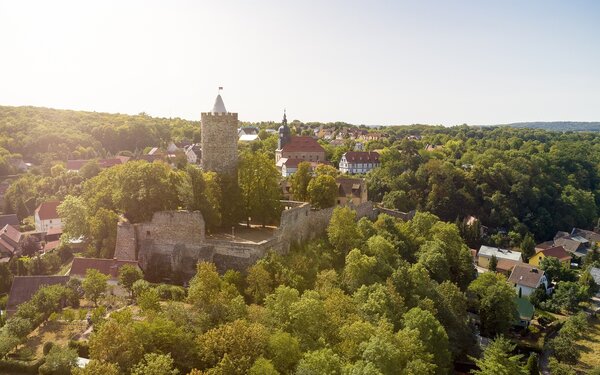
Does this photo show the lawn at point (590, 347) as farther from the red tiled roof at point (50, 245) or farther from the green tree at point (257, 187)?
the red tiled roof at point (50, 245)

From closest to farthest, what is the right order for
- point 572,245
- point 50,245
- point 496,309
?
point 496,309 < point 50,245 < point 572,245

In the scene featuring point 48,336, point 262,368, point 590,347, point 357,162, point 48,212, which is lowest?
point 590,347

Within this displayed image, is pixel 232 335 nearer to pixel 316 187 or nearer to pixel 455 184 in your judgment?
pixel 316 187

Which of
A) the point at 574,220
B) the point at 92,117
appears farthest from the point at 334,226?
the point at 92,117

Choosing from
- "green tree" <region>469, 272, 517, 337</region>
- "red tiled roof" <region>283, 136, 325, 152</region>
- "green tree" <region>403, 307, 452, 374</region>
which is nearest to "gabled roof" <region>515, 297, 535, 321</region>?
"green tree" <region>469, 272, 517, 337</region>

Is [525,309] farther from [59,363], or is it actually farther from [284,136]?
[284,136]

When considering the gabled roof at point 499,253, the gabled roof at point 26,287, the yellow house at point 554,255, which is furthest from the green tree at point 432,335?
the yellow house at point 554,255

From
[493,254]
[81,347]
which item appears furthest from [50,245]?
[493,254]
